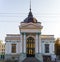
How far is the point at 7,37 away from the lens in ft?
173

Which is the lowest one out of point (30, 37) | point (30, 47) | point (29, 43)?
point (30, 47)

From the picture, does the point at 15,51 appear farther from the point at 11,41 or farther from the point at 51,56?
the point at 51,56

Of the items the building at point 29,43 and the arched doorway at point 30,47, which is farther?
the arched doorway at point 30,47

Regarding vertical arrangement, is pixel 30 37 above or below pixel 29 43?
above

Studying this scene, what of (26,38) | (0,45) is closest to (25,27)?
(26,38)

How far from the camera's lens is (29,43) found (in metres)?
51.9

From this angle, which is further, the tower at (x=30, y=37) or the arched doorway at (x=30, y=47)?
the arched doorway at (x=30, y=47)

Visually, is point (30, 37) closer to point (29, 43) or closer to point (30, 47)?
point (29, 43)

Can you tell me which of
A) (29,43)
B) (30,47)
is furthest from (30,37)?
(30,47)

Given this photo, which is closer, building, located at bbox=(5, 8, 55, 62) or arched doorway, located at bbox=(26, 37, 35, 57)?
building, located at bbox=(5, 8, 55, 62)

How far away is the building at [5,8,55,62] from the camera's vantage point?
50844 millimetres

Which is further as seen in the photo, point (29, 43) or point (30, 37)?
Result: point (29, 43)

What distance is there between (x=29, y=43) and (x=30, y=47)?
0.85 meters

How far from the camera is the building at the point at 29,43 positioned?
167 ft
